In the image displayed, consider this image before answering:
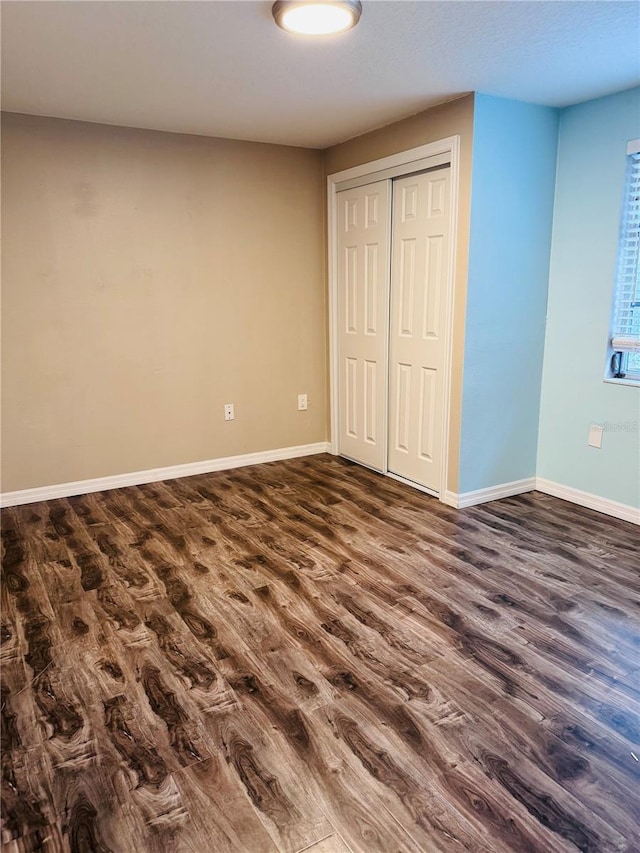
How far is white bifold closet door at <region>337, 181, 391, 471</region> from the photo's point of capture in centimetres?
381

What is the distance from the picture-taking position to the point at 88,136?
3412 millimetres

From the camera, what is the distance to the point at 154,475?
3.96 meters

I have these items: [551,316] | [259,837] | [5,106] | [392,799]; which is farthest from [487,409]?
[5,106]

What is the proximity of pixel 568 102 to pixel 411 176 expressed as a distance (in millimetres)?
915

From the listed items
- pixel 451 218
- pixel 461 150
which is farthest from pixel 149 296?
pixel 461 150

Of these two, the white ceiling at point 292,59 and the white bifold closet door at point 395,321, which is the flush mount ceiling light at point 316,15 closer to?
the white ceiling at point 292,59

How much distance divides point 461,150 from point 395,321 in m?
1.10

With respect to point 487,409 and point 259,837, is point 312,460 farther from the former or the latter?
point 259,837

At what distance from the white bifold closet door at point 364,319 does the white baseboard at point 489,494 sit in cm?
74

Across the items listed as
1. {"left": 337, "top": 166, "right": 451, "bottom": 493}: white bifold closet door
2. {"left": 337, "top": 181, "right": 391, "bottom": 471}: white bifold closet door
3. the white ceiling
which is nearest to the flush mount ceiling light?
the white ceiling

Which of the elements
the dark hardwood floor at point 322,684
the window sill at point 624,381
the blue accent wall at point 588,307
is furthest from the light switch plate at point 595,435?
the dark hardwood floor at point 322,684

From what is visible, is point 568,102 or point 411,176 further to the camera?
point 411,176

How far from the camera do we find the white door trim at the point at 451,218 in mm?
3121

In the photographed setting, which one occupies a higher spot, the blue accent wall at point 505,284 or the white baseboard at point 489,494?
the blue accent wall at point 505,284
